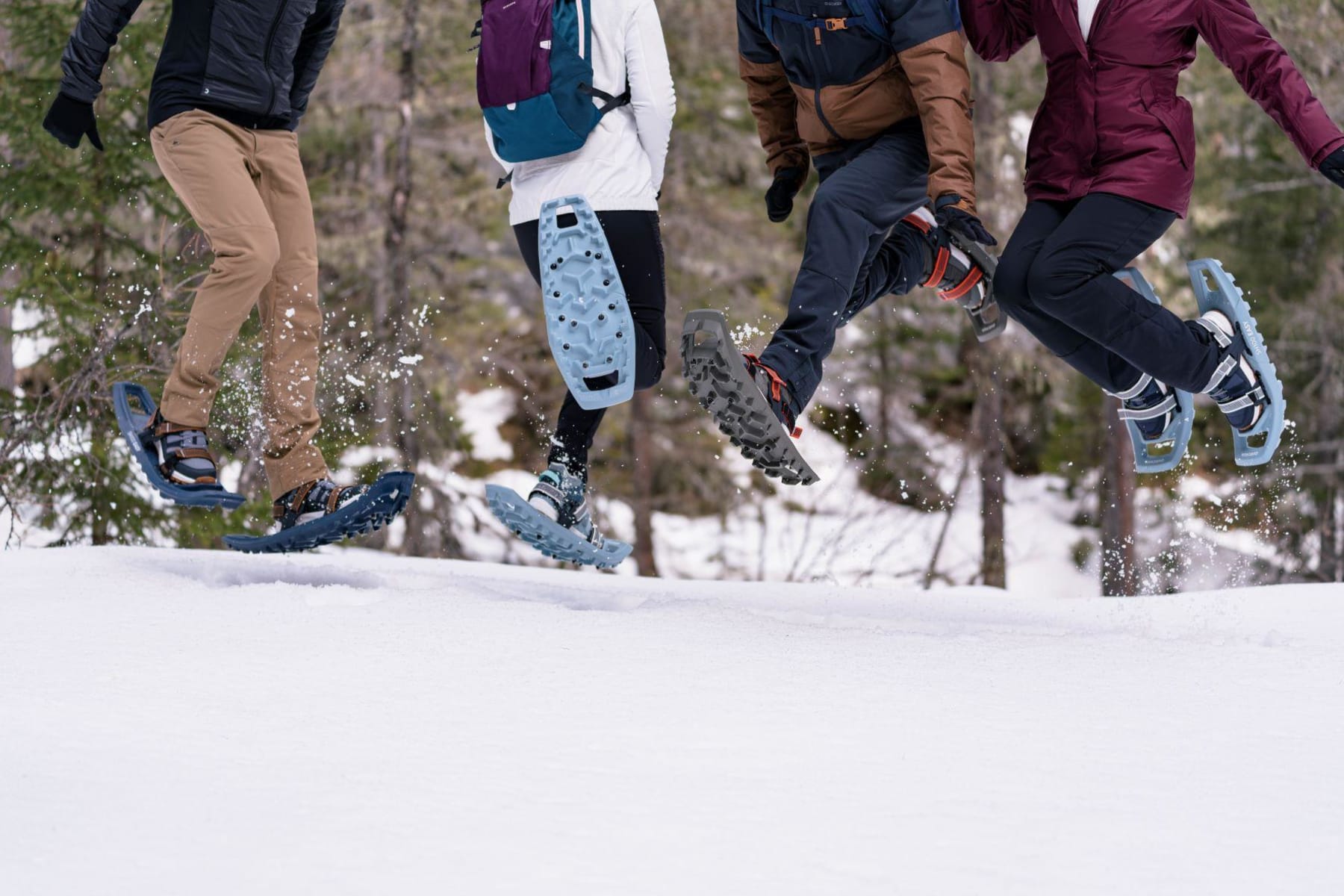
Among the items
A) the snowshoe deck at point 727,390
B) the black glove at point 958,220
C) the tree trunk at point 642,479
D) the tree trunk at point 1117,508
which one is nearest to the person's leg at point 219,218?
the snowshoe deck at point 727,390

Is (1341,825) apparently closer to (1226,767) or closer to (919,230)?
(1226,767)

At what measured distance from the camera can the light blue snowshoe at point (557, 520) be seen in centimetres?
454

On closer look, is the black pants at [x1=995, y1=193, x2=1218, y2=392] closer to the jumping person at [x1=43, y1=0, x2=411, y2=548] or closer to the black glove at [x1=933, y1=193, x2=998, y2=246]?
the black glove at [x1=933, y1=193, x2=998, y2=246]

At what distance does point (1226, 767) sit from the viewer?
287cm

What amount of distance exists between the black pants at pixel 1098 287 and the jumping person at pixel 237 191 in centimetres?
277

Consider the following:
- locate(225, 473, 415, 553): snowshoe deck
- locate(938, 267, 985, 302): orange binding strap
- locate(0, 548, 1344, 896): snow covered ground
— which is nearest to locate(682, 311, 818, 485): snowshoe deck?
locate(0, 548, 1344, 896): snow covered ground

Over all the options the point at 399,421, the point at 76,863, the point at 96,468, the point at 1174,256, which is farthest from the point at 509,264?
the point at 76,863

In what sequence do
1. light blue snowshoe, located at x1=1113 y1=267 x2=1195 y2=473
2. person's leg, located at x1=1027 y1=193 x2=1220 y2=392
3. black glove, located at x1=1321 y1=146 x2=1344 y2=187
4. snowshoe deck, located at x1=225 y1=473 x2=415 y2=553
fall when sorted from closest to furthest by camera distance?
black glove, located at x1=1321 y1=146 x2=1344 y2=187 → person's leg, located at x1=1027 y1=193 x2=1220 y2=392 → snowshoe deck, located at x1=225 y1=473 x2=415 y2=553 → light blue snowshoe, located at x1=1113 y1=267 x2=1195 y2=473

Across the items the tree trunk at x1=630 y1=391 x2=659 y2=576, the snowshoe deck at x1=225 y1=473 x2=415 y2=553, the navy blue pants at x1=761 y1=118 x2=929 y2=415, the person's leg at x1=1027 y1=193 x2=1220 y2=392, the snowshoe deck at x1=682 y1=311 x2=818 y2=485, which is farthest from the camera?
the tree trunk at x1=630 y1=391 x2=659 y2=576

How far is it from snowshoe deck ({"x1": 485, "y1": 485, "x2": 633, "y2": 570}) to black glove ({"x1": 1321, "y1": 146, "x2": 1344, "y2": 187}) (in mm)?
2907

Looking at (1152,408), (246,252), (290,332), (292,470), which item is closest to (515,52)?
(246,252)

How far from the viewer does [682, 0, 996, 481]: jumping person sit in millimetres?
4461

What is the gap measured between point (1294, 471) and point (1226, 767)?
12253 millimetres

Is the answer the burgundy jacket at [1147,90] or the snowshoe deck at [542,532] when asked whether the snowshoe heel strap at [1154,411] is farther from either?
the snowshoe deck at [542,532]
